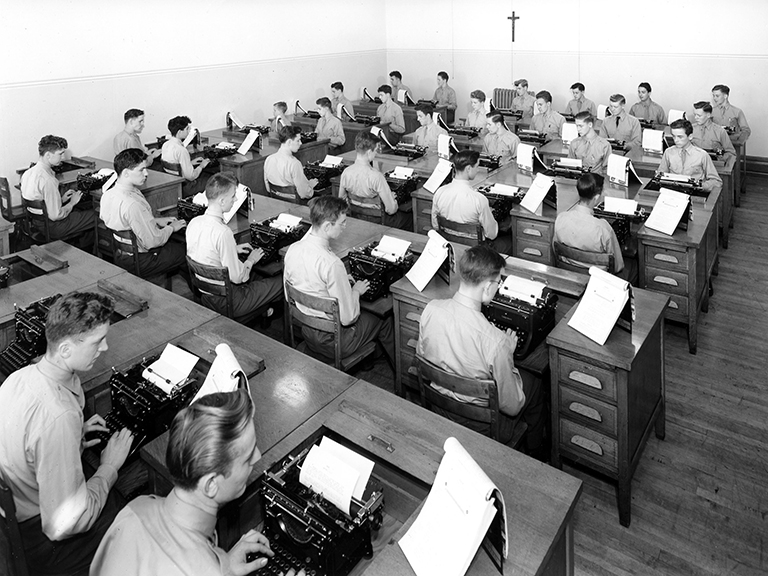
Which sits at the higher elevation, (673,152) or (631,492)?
(673,152)

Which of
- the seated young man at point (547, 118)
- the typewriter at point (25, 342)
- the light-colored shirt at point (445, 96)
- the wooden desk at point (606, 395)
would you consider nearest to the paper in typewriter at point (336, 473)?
the wooden desk at point (606, 395)

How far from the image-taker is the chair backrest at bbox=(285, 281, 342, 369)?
329 centimetres

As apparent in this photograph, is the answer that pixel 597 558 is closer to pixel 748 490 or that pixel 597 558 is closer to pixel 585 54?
pixel 748 490

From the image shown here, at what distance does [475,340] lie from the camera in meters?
2.75

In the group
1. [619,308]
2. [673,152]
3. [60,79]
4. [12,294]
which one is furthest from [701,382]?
[60,79]

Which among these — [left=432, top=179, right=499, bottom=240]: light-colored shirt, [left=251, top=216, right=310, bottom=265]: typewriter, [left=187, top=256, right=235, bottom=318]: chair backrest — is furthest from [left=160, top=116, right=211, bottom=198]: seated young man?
[left=432, top=179, right=499, bottom=240]: light-colored shirt

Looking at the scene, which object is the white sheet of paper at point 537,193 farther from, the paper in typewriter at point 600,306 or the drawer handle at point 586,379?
the drawer handle at point 586,379

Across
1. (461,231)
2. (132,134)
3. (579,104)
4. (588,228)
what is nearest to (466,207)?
(461,231)

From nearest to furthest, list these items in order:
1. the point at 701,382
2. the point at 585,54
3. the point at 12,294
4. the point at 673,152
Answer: the point at 12,294 < the point at 701,382 < the point at 673,152 < the point at 585,54

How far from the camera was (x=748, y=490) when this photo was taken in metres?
3.05

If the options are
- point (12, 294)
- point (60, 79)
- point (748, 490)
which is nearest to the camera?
point (748, 490)

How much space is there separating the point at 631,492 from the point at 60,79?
7.32 metres

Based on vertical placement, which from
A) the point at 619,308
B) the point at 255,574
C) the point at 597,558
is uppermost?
the point at 619,308

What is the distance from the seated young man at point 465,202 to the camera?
15.7 ft
